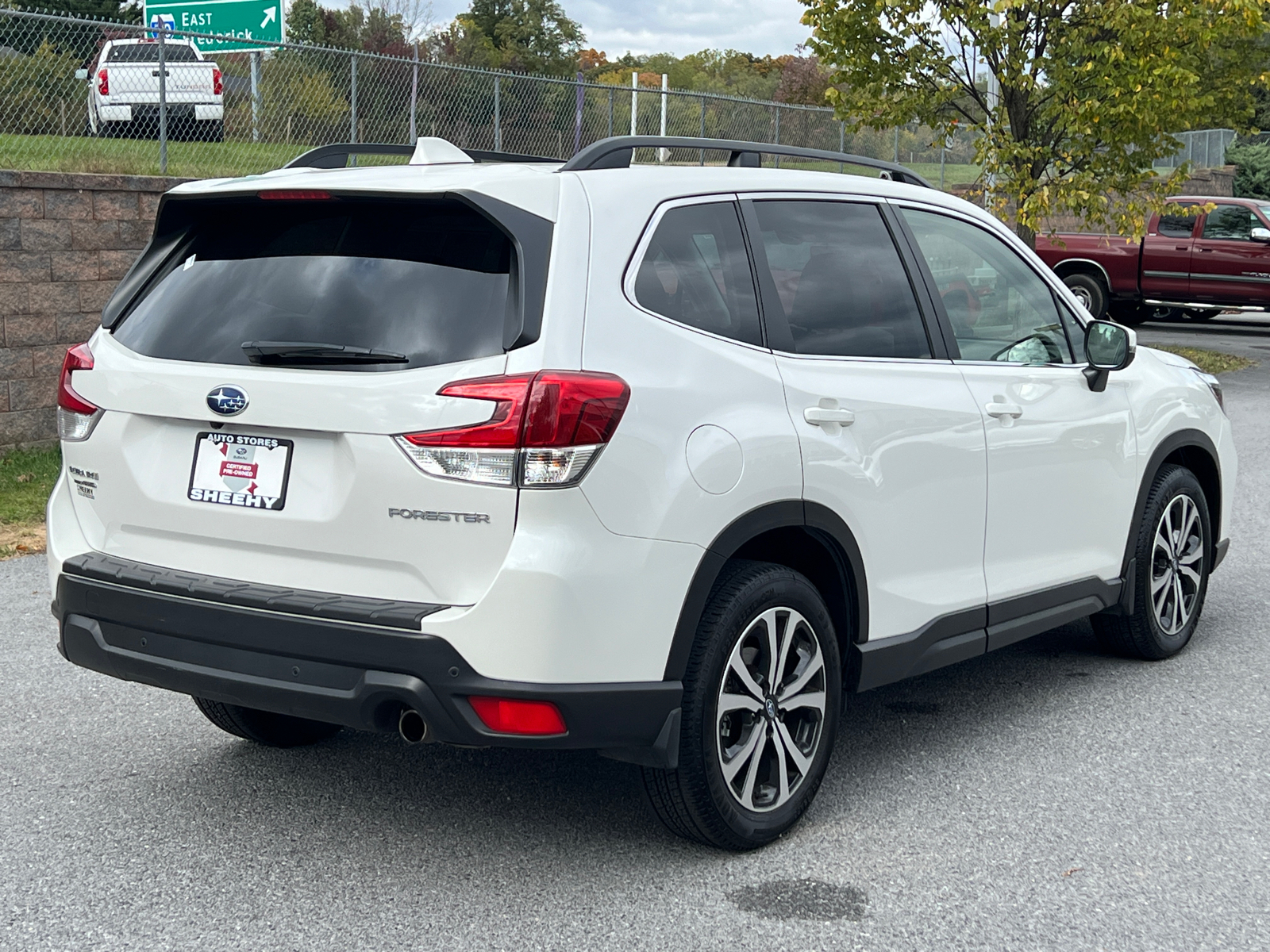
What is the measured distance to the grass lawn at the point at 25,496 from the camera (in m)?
8.16

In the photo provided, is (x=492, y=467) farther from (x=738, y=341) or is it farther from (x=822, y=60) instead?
(x=822, y=60)

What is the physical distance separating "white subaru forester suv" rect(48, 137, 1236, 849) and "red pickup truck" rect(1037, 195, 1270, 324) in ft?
59.7

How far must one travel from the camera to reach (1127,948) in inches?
135

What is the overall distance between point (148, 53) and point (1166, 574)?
35.6 feet

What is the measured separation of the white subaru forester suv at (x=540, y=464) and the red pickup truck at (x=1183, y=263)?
18192mm

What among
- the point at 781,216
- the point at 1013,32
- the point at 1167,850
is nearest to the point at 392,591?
the point at 781,216

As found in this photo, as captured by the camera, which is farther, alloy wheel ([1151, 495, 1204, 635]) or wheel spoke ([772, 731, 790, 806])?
alloy wheel ([1151, 495, 1204, 635])

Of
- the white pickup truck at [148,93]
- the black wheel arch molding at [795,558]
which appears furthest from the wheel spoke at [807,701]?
the white pickup truck at [148,93]

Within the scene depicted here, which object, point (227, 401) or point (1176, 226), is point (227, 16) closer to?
point (1176, 226)

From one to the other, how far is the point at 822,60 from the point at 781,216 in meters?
13.2

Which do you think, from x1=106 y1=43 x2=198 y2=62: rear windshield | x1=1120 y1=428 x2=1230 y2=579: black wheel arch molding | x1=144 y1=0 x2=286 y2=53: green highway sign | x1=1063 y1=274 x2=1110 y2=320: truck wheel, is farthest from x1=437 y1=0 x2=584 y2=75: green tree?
x1=1120 y1=428 x2=1230 y2=579: black wheel arch molding

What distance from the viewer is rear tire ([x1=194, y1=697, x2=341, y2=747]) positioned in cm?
472

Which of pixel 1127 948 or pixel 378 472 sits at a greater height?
pixel 378 472

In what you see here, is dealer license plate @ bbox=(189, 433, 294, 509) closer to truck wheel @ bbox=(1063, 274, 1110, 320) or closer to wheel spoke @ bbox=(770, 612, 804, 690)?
wheel spoke @ bbox=(770, 612, 804, 690)
